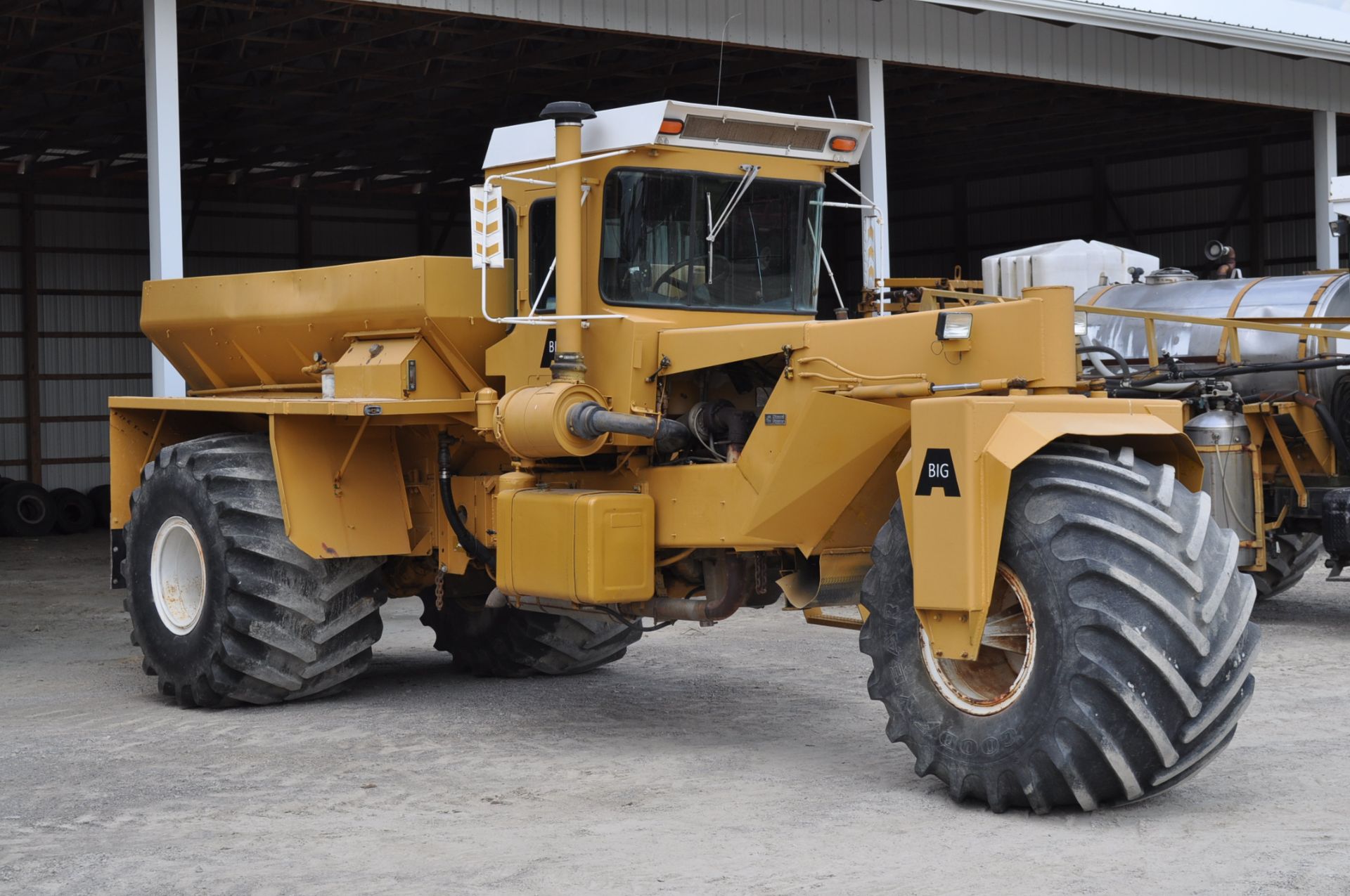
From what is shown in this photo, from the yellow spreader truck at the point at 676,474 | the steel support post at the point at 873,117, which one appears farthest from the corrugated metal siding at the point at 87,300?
the yellow spreader truck at the point at 676,474

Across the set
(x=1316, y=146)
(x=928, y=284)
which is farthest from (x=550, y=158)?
(x=1316, y=146)

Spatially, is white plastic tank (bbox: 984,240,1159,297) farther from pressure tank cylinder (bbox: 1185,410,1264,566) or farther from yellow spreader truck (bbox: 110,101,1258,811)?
yellow spreader truck (bbox: 110,101,1258,811)

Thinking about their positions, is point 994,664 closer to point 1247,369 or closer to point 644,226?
point 644,226

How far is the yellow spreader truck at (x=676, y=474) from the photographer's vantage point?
5.81 metres

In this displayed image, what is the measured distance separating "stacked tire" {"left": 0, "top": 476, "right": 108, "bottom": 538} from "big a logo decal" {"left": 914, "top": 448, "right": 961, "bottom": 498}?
18936mm

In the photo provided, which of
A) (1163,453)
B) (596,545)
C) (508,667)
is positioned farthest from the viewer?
(508,667)

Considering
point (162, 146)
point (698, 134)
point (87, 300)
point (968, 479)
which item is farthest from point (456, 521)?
point (87, 300)

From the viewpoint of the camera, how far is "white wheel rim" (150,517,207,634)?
9.08 m

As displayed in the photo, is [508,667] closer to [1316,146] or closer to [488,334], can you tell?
[488,334]

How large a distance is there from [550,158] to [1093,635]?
142 inches

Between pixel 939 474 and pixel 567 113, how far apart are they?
2556 millimetres

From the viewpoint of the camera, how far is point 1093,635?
18.6ft

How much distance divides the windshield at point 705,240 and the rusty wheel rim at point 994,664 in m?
2.22

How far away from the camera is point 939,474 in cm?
599
